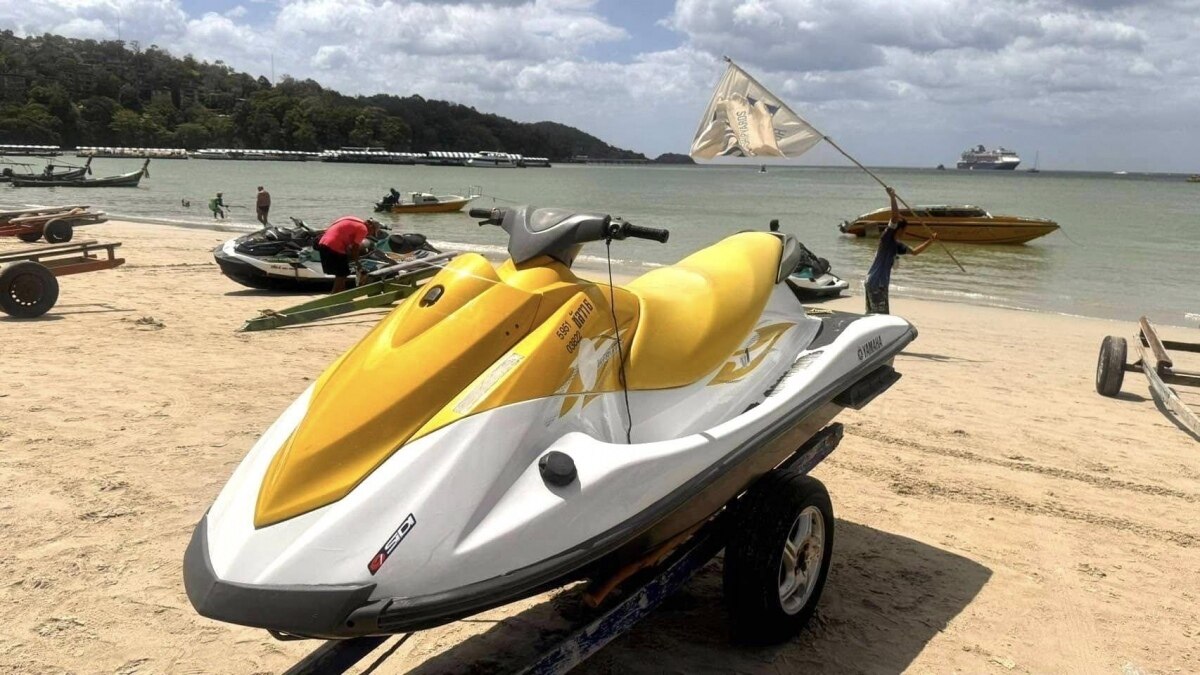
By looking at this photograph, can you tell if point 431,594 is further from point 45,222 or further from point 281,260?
point 45,222

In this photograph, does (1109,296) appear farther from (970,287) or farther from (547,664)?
(547,664)

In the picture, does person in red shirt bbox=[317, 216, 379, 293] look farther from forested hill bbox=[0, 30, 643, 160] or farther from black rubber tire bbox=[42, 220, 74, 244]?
forested hill bbox=[0, 30, 643, 160]

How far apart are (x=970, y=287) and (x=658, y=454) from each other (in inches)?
821

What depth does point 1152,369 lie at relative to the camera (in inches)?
320

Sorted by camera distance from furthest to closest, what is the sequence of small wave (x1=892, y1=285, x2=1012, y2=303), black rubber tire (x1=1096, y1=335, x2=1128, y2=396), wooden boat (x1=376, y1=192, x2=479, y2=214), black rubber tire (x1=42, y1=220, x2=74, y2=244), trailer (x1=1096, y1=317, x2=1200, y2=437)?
wooden boat (x1=376, y1=192, x2=479, y2=214) < small wave (x1=892, y1=285, x2=1012, y2=303) < black rubber tire (x1=42, y1=220, x2=74, y2=244) < black rubber tire (x1=1096, y1=335, x2=1128, y2=396) < trailer (x1=1096, y1=317, x2=1200, y2=437)

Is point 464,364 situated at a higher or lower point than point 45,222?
higher

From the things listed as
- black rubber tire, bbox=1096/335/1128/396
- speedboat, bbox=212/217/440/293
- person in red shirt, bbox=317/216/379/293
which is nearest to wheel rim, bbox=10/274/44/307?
speedboat, bbox=212/217/440/293

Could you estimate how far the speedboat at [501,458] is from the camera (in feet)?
7.41

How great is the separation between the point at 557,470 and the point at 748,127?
5.61m

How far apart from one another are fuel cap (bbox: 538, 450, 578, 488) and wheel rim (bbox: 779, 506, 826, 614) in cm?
127

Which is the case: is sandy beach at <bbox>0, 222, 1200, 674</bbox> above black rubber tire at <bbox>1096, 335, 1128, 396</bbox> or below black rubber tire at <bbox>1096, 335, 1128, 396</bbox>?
below

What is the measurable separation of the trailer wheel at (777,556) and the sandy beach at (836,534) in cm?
16

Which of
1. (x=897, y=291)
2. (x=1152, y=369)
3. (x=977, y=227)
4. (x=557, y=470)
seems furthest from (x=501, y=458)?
(x=977, y=227)

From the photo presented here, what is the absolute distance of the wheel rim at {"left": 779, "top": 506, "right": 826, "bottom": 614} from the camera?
3518 millimetres
